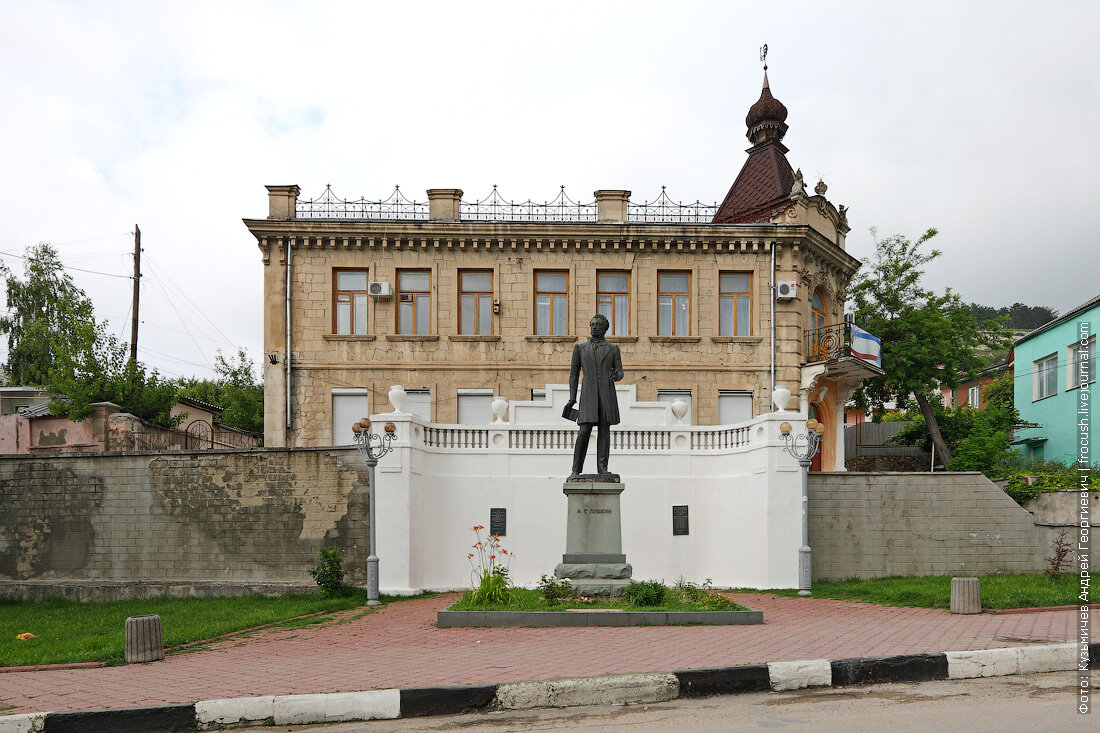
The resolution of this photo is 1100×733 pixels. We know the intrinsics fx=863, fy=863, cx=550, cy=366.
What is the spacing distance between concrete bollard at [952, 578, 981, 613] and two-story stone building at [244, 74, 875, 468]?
11604 mm

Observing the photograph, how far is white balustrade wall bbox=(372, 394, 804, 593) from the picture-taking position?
57.1 ft

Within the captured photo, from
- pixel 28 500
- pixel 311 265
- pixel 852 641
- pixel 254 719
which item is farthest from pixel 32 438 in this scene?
pixel 852 641

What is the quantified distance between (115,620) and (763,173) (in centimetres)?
2262

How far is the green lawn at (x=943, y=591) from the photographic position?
44.6 ft

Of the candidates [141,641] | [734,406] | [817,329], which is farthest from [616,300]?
[141,641]

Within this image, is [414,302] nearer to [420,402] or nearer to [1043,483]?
[420,402]

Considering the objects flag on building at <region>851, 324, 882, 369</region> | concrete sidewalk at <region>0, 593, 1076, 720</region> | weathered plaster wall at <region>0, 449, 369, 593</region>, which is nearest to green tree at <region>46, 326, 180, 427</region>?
weathered plaster wall at <region>0, 449, 369, 593</region>

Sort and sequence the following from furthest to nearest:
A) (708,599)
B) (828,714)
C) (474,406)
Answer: (474,406)
(708,599)
(828,714)

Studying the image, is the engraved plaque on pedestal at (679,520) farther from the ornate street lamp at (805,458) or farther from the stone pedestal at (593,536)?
the stone pedestal at (593,536)

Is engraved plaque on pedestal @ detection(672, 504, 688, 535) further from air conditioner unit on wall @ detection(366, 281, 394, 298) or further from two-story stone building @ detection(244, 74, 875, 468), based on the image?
air conditioner unit on wall @ detection(366, 281, 394, 298)

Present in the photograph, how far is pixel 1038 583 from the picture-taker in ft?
52.3

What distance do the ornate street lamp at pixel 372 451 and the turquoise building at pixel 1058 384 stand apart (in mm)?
20450

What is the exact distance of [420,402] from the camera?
24594 millimetres

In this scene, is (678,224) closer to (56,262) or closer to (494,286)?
(494,286)
